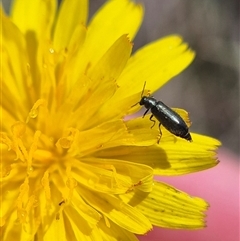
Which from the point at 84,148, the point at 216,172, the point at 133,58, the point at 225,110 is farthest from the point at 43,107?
the point at 225,110

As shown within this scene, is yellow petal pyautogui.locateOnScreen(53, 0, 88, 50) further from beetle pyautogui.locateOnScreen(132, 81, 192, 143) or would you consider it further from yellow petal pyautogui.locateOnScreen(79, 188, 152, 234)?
yellow petal pyautogui.locateOnScreen(79, 188, 152, 234)

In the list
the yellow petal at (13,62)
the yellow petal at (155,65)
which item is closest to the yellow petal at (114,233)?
the yellow petal at (155,65)

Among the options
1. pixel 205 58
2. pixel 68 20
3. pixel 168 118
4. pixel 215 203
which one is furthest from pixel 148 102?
pixel 205 58

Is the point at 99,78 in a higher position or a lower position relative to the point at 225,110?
lower

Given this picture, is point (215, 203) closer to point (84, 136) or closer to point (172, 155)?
point (172, 155)

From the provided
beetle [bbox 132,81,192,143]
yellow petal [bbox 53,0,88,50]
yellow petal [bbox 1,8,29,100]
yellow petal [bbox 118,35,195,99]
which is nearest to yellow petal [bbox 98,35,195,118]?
yellow petal [bbox 118,35,195,99]

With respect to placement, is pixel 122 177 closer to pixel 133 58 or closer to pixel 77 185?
pixel 77 185
